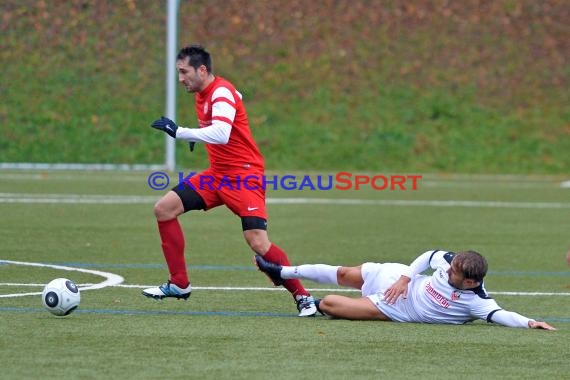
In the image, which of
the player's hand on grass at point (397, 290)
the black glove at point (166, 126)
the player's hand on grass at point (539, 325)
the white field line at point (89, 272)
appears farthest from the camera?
the white field line at point (89, 272)

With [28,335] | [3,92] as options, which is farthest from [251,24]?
[28,335]

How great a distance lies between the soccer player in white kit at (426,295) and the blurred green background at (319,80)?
19.5 meters

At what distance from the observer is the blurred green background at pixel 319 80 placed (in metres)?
29.4

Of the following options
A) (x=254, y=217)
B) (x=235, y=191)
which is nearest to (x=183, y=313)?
(x=254, y=217)

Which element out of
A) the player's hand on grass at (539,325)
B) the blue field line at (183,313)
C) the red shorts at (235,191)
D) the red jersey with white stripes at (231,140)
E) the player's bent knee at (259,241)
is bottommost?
the player's hand on grass at (539,325)

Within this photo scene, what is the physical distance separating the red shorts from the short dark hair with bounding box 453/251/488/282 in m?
1.74

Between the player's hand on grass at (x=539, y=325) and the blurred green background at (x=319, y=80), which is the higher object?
the blurred green background at (x=319, y=80)

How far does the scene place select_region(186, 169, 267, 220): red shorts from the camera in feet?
31.7

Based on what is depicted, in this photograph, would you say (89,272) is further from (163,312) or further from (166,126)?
(166,126)

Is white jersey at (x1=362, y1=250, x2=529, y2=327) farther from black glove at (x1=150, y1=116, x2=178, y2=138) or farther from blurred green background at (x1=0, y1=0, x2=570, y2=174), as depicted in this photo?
blurred green background at (x1=0, y1=0, x2=570, y2=174)

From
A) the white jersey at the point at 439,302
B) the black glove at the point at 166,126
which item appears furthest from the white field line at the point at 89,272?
the white jersey at the point at 439,302

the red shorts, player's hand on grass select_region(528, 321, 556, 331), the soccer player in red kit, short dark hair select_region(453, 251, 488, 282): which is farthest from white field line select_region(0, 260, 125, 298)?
player's hand on grass select_region(528, 321, 556, 331)

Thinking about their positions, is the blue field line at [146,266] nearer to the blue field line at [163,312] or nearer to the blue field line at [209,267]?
the blue field line at [209,267]

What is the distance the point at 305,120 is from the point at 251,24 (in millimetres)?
3638
